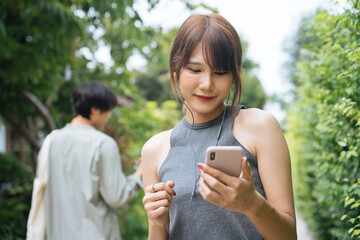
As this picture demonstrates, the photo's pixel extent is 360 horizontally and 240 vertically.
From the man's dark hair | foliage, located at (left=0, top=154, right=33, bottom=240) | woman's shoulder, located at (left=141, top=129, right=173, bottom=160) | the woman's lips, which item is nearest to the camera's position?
the woman's lips

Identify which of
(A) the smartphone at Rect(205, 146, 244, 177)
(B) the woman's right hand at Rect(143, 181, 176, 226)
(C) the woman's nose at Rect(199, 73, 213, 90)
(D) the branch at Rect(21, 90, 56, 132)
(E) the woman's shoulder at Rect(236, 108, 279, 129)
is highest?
Result: (C) the woman's nose at Rect(199, 73, 213, 90)

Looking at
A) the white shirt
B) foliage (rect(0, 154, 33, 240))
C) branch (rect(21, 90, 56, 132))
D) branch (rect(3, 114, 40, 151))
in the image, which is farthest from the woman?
branch (rect(3, 114, 40, 151))

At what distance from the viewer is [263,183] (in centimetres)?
141

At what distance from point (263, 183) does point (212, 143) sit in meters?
0.26

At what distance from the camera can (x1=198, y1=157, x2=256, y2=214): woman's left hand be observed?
1167 millimetres

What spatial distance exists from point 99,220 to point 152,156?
1.56 meters

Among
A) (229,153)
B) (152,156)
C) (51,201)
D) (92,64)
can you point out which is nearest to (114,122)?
(92,64)

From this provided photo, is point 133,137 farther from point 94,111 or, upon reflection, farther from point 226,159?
point 226,159

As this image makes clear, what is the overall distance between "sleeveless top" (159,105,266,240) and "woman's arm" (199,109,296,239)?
0.16 feet

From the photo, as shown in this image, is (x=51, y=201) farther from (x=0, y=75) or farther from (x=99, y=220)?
(x=0, y=75)

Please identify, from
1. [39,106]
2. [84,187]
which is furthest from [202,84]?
[39,106]

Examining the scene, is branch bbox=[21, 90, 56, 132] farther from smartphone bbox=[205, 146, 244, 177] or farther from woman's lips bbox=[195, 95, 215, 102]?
smartphone bbox=[205, 146, 244, 177]

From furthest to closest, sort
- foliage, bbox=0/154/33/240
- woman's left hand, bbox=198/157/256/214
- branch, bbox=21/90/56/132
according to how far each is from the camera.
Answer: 1. branch, bbox=21/90/56/132
2. foliage, bbox=0/154/33/240
3. woman's left hand, bbox=198/157/256/214

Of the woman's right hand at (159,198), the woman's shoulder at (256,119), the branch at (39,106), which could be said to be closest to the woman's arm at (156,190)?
the woman's right hand at (159,198)
